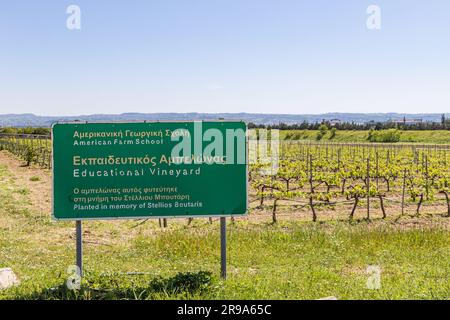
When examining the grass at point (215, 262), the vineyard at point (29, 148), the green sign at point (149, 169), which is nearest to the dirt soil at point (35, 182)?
the vineyard at point (29, 148)

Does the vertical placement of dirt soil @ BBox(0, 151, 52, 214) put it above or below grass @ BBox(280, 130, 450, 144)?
below

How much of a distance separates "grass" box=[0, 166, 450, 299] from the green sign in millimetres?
790

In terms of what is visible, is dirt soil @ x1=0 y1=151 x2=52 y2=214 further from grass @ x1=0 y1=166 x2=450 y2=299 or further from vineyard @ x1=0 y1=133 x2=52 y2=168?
grass @ x1=0 y1=166 x2=450 y2=299

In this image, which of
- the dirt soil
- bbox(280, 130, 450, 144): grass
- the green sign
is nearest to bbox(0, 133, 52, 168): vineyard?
Answer: the dirt soil

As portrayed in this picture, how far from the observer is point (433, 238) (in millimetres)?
10508

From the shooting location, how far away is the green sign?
5867 mm

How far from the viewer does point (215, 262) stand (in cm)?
869

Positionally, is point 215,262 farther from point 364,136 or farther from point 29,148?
point 364,136

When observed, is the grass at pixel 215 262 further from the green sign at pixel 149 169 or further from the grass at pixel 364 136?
the grass at pixel 364 136

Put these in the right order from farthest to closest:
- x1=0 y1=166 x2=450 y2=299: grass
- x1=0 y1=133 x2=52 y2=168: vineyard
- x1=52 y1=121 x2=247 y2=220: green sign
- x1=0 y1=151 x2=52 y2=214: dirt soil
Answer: x1=0 y1=133 x2=52 y2=168: vineyard → x1=0 y1=151 x2=52 y2=214: dirt soil → x1=52 y1=121 x2=247 y2=220: green sign → x1=0 y1=166 x2=450 y2=299: grass

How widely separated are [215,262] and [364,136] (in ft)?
260

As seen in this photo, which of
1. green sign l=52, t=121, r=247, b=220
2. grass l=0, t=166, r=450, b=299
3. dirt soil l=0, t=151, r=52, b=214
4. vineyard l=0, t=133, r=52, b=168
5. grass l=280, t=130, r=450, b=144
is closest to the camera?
grass l=0, t=166, r=450, b=299
